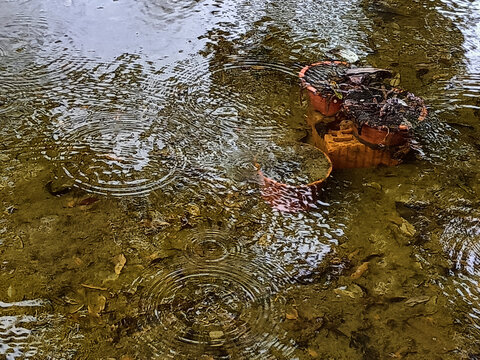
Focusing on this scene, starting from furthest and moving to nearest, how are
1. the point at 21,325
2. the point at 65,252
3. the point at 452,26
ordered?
the point at 452,26
the point at 65,252
the point at 21,325

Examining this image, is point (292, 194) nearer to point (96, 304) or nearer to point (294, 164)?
point (294, 164)

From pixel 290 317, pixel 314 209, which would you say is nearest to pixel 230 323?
pixel 290 317

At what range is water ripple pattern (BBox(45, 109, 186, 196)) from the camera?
294 centimetres

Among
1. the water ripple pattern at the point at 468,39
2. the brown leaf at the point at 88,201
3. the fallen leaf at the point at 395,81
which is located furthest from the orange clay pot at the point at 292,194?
the water ripple pattern at the point at 468,39

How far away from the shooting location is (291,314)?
7.39 feet

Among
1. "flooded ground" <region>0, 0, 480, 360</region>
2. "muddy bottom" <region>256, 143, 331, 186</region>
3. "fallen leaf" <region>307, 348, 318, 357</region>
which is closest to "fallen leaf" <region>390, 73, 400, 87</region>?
"flooded ground" <region>0, 0, 480, 360</region>

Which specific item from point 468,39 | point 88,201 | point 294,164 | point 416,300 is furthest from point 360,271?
point 468,39

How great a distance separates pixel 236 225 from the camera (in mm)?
2684

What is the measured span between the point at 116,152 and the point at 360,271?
1.68 metres

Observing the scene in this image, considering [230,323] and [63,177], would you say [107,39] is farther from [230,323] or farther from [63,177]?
[230,323]

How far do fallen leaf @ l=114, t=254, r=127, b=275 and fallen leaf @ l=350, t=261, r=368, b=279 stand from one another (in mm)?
1148

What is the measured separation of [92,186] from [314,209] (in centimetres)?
131

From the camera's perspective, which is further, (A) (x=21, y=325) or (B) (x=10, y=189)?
(B) (x=10, y=189)

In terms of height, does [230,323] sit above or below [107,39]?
below
